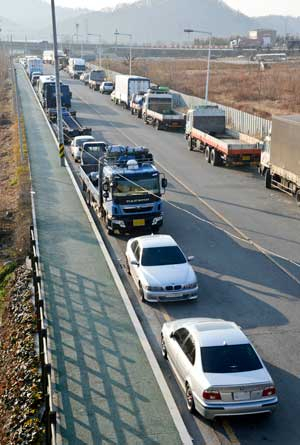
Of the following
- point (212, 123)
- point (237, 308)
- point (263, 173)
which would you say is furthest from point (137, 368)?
point (212, 123)

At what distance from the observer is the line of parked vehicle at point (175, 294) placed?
35.0 feet

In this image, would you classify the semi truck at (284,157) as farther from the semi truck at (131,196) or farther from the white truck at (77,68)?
the white truck at (77,68)

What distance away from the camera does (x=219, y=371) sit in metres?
11.0

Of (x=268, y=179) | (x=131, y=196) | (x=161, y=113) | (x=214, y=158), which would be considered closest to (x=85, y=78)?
(x=161, y=113)

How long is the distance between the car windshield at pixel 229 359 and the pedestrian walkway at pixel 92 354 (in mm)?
1110

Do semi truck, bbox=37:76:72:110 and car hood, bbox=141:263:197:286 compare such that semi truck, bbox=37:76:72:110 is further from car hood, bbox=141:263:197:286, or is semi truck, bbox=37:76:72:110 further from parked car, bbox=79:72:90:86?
car hood, bbox=141:263:197:286

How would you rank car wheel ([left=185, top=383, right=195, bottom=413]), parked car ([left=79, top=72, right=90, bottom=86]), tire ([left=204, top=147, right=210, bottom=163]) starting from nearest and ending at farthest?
car wheel ([left=185, top=383, right=195, bottom=413]), tire ([left=204, top=147, right=210, bottom=163]), parked car ([left=79, top=72, right=90, bottom=86])

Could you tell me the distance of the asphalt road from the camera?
36.0 feet

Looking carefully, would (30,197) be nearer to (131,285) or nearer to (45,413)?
(131,285)

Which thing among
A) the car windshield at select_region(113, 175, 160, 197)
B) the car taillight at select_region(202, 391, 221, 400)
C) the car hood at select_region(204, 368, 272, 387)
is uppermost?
the car windshield at select_region(113, 175, 160, 197)

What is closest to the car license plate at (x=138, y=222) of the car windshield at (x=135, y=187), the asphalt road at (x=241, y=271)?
the asphalt road at (x=241, y=271)

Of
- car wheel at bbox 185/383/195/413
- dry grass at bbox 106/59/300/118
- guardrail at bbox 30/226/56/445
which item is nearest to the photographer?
guardrail at bbox 30/226/56/445

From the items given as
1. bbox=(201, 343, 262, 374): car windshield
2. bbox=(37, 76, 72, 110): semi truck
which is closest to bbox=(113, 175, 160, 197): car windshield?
bbox=(201, 343, 262, 374): car windshield

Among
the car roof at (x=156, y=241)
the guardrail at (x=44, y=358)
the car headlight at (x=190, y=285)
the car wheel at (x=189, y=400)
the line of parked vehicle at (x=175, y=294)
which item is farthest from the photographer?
the car roof at (x=156, y=241)
